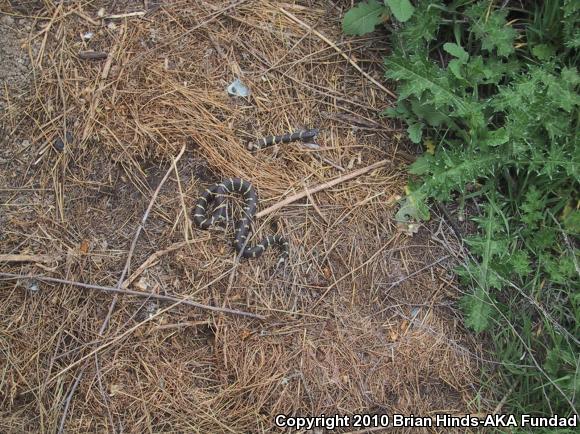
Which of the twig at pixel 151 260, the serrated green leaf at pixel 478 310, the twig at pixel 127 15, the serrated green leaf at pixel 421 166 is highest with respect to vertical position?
the twig at pixel 127 15

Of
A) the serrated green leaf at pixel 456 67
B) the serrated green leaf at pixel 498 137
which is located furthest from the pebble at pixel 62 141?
the serrated green leaf at pixel 498 137

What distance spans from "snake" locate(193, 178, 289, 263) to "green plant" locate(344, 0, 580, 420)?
87 cm

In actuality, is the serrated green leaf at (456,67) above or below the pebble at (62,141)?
above

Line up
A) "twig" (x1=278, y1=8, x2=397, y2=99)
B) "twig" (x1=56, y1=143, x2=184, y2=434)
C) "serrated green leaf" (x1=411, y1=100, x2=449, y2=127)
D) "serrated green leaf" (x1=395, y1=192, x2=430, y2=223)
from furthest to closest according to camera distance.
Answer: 1. "twig" (x1=278, y1=8, x2=397, y2=99)
2. "serrated green leaf" (x1=411, y1=100, x2=449, y2=127)
3. "serrated green leaf" (x1=395, y1=192, x2=430, y2=223)
4. "twig" (x1=56, y1=143, x2=184, y2=434)

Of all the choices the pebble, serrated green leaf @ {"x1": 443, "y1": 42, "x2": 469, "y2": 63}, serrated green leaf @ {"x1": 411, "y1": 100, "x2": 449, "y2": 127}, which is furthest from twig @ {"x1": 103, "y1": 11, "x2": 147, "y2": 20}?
serrated green leaf @ {"x1": 443, "y1": 42, "x2": 469, "y2": 63}

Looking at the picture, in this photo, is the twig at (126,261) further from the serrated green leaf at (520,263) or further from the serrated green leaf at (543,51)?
the serrated green leaf at (543,51)

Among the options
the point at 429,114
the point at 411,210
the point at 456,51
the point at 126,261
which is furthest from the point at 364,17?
the point at 126,261

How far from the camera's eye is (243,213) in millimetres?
3422

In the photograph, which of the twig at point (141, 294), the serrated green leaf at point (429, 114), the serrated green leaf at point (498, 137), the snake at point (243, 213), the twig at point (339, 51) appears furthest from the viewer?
the twig at point (339, 51)

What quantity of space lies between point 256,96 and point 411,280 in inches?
59.6

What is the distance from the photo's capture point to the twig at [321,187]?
352cm

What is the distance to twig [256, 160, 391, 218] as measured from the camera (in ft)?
11.5

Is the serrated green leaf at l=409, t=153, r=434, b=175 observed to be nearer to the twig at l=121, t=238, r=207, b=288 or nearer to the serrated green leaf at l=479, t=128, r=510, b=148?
the serrated green leaf at l=479, t=128, r=510, b=148

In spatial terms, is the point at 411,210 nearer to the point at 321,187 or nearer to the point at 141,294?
the point at 321,187
